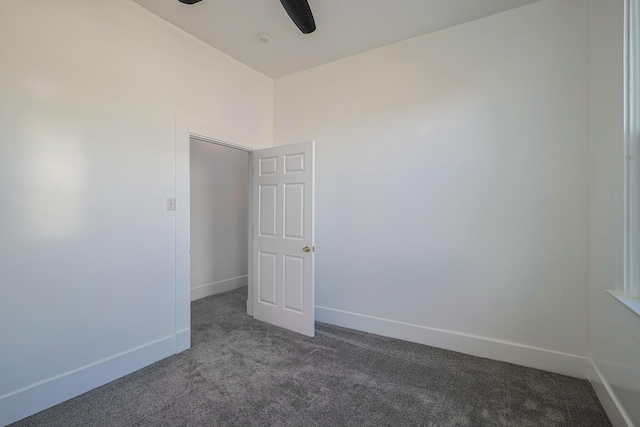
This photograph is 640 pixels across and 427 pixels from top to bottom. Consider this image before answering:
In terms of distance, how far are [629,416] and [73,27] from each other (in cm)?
414

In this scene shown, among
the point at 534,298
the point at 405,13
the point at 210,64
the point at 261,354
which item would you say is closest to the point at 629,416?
the point at 534,298

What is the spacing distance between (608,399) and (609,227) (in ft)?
3.49

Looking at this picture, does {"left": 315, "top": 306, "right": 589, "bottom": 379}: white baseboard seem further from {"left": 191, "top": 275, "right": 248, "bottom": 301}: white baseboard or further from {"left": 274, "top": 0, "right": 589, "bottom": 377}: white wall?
{"left": 191, "top": 275, "right": 248, "bottom": 301}: white baseboard

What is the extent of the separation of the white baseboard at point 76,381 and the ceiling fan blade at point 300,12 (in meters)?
2.76

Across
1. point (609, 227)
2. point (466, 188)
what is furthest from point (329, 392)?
point (609, 227)

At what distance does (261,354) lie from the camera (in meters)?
2.54

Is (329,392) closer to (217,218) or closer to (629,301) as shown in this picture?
(629,301)

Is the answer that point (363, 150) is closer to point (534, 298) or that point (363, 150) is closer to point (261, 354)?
point (534, 298)

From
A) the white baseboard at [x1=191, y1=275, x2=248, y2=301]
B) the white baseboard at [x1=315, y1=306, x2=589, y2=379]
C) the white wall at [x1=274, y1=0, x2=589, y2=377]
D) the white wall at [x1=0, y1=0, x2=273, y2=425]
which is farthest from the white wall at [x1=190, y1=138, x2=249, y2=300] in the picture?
the white baseboard at [x1=315, y1=306, x2=589, y2=379]

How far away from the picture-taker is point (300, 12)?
1.87 meters

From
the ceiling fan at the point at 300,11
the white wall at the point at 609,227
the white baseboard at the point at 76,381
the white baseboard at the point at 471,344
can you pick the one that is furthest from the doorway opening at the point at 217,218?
the white wall at the point at 609,227

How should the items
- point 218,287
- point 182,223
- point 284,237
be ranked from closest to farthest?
point 182,223 → point 284,237 → point 218,287

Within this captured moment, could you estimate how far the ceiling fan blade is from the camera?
5.86ft

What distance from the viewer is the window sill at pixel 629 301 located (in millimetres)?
1372
